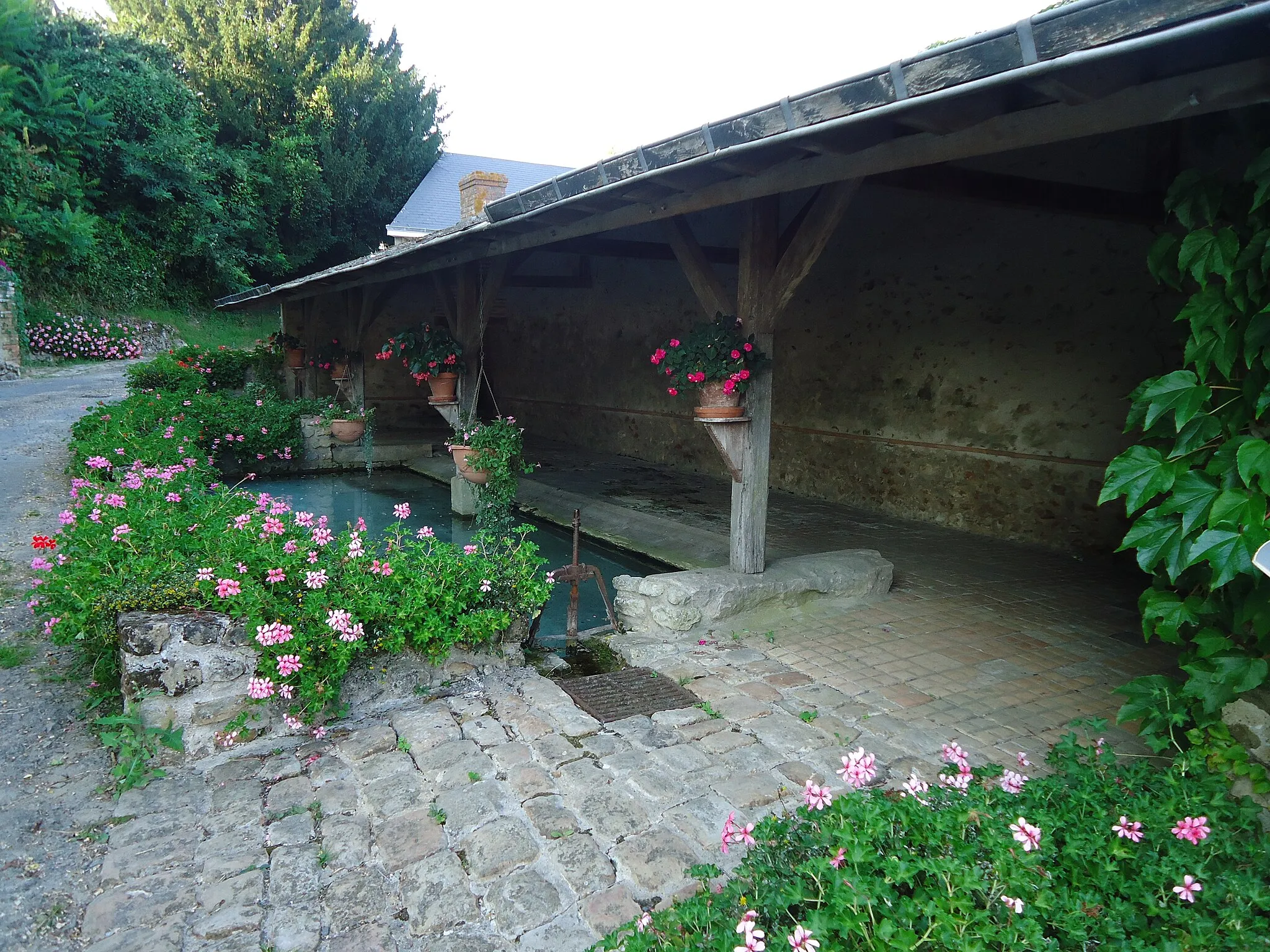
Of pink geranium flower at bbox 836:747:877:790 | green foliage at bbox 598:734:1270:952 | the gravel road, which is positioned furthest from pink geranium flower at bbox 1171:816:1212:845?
the gravel road

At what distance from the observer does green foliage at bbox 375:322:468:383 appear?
682 cm

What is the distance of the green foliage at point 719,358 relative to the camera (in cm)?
421

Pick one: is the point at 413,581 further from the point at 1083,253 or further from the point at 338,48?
the point at 338,48

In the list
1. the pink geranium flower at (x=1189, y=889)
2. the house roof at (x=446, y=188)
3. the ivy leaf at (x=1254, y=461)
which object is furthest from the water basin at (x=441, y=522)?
the house roof at (x=446, y=188)

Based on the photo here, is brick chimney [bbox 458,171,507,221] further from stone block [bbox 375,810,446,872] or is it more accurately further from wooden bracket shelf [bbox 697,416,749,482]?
stone block [bbox 375,810,446,872]

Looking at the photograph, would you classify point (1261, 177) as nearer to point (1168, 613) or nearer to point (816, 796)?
point (1168, 613)

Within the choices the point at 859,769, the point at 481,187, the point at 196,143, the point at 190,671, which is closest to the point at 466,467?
the point at 190,671

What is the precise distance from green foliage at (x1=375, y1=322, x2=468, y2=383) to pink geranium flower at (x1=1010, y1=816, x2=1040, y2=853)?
592 centimetres

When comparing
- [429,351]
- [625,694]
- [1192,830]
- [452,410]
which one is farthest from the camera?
[452,410]

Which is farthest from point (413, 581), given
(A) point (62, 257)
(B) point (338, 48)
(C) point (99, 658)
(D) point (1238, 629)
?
(B) point (338, 48)

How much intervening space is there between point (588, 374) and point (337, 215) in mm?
16281

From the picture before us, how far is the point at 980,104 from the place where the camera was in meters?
2.35

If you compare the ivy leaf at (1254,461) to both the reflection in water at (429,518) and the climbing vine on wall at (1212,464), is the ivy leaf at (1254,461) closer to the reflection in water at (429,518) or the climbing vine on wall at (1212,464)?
the climbing vine on wall at (1212,464)

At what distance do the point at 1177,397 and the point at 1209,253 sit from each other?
1.36ft
